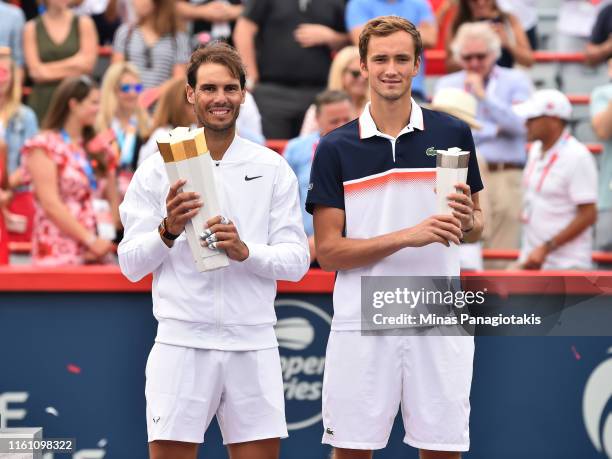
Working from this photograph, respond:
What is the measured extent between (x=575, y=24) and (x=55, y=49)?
4787 millimetres

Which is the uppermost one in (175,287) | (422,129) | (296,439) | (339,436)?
(422,129)

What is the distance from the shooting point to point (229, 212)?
5.21 metres

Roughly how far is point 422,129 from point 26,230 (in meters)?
5.42

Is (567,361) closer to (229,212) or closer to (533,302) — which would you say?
(533,302)

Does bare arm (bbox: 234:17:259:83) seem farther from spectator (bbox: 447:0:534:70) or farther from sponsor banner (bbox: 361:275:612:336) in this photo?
sponsor banner (bbox: 361:275:612:336)

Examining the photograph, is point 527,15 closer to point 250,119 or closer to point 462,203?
point 250,119

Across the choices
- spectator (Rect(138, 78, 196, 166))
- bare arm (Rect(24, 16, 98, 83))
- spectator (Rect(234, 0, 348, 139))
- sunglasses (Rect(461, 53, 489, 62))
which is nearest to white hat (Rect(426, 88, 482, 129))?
sunglasses (Rect(461, 53, 489, 62))

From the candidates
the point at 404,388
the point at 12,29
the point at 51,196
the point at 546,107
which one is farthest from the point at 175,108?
the point at 12,29

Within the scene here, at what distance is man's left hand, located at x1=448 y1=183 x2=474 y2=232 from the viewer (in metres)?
5.00

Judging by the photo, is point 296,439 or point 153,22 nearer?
point 296,439

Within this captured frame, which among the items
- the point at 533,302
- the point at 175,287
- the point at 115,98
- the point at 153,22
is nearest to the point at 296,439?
the point at 533,302

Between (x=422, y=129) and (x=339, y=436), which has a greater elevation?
(x=422, y=129)

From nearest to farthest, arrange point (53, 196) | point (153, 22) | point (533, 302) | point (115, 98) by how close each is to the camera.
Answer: point (533, 302)
point (53, 196)
point (115, 98)
point (153, 22)

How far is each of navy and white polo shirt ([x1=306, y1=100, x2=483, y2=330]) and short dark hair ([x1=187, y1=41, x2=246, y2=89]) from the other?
0.47m
